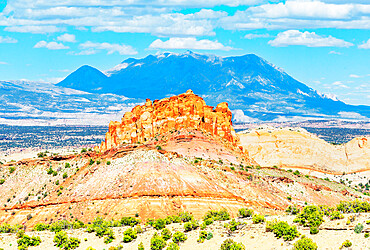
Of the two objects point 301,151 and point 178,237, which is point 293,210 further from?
point 301,151

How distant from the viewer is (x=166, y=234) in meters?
58.7

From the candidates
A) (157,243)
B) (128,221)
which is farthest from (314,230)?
(128,221)

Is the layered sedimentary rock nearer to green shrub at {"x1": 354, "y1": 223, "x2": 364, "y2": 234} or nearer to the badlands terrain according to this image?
the badlands terrain

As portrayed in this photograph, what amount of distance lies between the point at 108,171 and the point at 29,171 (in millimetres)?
13688

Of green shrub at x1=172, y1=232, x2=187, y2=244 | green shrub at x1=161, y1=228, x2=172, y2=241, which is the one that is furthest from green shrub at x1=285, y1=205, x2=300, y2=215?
green shrub at x1=161, y1=228, x2=172, y2=241

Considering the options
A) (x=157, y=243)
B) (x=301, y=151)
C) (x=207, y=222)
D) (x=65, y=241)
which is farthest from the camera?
(x=301, y=151)

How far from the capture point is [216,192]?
3118 inches

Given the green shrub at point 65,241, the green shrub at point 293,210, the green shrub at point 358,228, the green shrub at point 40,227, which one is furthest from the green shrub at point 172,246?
the green shrub at point 40,227

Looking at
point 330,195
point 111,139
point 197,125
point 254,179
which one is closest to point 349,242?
point 254,179

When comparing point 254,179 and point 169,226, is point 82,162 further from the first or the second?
point 169,226

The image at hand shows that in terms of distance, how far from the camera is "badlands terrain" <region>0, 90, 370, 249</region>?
5907 centimetres

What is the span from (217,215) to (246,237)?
1309 centimetres

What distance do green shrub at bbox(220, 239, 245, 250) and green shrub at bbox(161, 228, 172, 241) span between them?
6.89 m

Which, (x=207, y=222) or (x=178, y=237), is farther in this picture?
(x=207, y=222)
